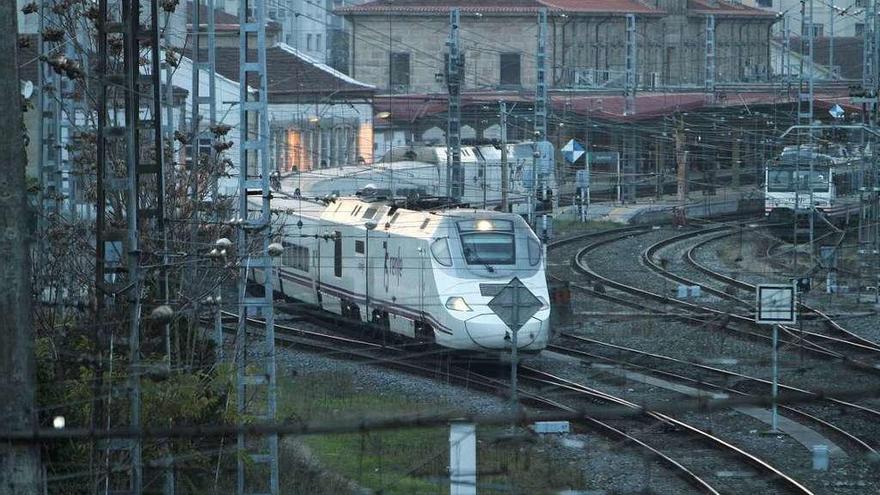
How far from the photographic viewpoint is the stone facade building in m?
49.1

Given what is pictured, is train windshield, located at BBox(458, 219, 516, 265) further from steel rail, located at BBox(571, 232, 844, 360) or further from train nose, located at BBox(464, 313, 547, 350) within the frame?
steel rail, located at BBox(571, 232, 844, 360)

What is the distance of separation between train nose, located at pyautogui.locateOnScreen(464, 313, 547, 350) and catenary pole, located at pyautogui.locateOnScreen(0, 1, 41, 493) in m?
9.73

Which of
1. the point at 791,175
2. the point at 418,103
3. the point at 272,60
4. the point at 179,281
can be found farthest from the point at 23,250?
the point at 418,103

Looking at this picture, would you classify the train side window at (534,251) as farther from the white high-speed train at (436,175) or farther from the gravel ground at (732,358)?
the white high-speed train at (436,175)

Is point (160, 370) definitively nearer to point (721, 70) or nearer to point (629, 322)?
point (629, 322)

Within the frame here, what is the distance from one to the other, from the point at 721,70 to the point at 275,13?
646 inches

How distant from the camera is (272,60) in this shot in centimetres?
3672

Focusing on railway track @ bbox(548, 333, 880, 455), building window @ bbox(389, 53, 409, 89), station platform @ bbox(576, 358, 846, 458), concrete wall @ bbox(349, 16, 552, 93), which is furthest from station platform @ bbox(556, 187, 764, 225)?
station platform @ bbox(576, 358, 846, 458)

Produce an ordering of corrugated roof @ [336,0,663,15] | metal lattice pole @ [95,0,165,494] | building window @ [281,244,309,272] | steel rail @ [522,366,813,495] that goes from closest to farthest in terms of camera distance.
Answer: metal lattice pole @ [95,0,165,494] → steel rail @ [522,366,813,495] → building window @ [281,244,309,272] → corrugated roof @ [336,0,663,15]

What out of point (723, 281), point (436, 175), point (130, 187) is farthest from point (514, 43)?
point (130, 187)

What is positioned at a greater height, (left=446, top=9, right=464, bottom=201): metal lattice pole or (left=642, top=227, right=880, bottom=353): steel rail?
(left=446, top=9, right=464, bottom=201): metal lattice pole

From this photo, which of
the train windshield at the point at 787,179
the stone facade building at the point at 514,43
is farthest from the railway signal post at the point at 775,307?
the stone facade building at the point at 514,43

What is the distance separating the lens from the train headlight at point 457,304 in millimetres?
15984

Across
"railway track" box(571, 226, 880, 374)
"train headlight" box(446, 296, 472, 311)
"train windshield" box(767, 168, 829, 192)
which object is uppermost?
"train windshield" box(767, 168, 829, 192)
